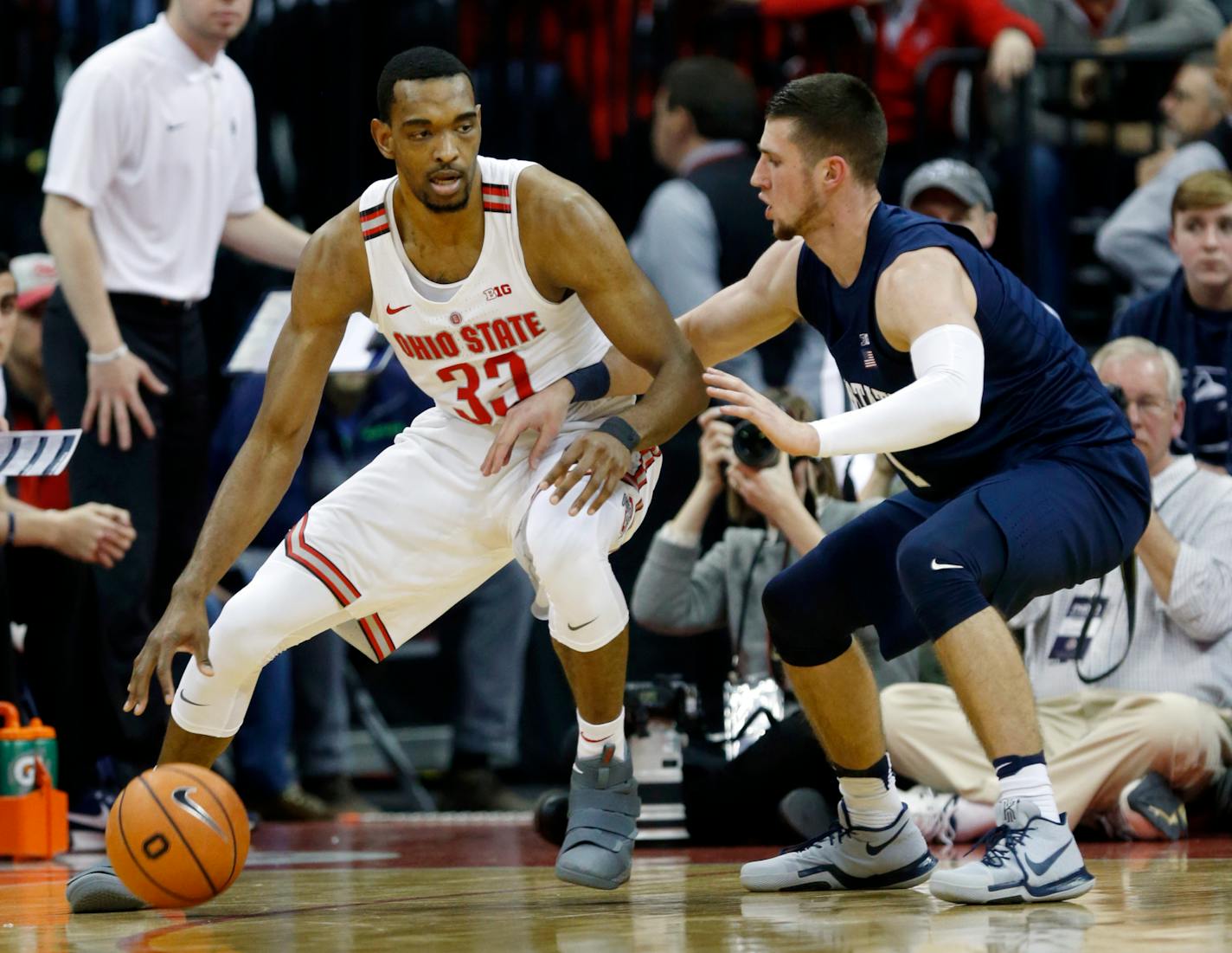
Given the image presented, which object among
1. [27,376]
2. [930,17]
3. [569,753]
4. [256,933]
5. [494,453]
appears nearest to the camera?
[256,933]

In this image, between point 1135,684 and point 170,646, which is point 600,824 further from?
point 1135,684

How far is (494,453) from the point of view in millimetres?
4230

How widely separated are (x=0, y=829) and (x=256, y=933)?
2405mm

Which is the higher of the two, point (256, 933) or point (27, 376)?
point (27, 376)

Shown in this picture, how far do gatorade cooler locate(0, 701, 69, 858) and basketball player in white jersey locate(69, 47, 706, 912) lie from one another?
160cm

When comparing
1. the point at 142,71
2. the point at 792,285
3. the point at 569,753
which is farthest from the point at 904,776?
the point at 142,71

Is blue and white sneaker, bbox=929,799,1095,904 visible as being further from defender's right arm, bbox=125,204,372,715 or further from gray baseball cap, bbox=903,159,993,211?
gray baseball cap, bbox=903,159,993,211

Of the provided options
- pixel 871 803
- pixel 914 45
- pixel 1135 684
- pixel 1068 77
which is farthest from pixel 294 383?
pixel 1068 77

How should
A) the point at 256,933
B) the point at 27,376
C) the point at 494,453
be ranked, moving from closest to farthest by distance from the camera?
the point at 256,933 < the point at 494,453 < the point at 27,376

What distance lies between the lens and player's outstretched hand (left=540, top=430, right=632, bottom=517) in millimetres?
4055

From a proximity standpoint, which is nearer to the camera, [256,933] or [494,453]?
[256,933]

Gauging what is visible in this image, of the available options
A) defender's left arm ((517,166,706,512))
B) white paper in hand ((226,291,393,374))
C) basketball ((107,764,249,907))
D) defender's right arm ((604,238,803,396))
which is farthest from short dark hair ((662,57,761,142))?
basketball ((107,764,249,907))

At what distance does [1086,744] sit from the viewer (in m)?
5.38

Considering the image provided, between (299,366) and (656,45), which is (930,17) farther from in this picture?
(299,366)
